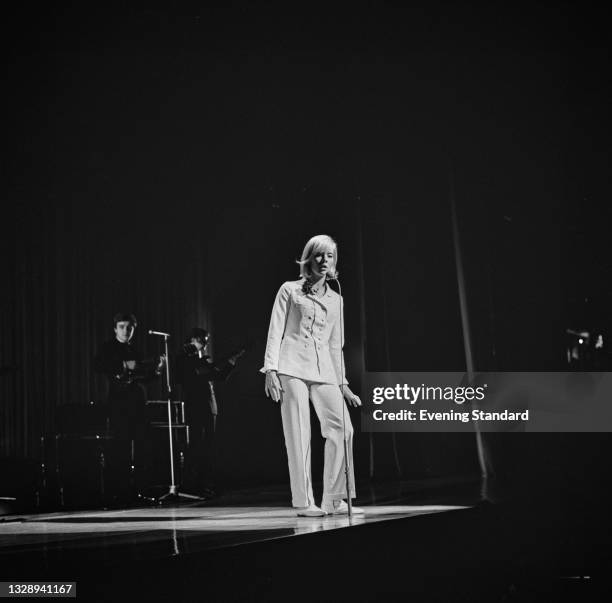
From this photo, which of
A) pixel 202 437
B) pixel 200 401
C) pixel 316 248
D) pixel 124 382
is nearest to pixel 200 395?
pixel 200 401

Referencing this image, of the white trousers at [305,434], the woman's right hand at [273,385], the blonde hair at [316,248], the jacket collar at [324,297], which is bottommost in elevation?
the white trousers at [305,434]

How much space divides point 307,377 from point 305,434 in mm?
288

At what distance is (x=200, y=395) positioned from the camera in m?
5.75

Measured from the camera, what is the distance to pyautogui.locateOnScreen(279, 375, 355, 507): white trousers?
13.1ft

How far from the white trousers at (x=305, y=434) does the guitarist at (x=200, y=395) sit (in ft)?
5.58

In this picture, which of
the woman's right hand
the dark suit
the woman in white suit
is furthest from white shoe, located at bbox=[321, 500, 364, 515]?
the dark suit

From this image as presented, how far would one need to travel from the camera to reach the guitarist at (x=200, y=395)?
5703 millimetres

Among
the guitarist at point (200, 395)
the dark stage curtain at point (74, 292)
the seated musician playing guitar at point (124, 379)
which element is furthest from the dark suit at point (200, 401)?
the dark stage curtain at point (74, 292)

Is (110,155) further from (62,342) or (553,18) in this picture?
(553,18)

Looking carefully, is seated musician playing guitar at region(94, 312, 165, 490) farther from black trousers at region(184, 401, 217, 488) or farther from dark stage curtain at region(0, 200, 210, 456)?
dark stage curtain at region(0, 200, 210, 456)

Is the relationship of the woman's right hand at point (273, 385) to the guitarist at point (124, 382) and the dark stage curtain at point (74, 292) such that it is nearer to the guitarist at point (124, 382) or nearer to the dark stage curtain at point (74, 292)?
the guitarist at point (124, 382)

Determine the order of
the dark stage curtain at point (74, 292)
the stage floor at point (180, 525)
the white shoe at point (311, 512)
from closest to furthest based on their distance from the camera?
the stage floor at point (180, 525), the white shoe at point (311, 512), the dark stage curtain at point (74, 292)

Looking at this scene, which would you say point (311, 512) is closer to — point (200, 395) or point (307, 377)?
point (307, 377)

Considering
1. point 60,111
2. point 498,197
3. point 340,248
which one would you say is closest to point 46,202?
point 60,111
